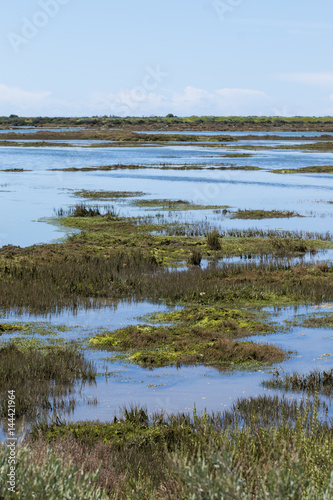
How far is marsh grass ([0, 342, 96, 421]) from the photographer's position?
887 cm

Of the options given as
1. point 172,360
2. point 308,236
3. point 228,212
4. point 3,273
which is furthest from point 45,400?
point 228,212

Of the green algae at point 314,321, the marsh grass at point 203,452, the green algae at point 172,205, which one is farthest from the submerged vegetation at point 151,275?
the green algae at point 172,205

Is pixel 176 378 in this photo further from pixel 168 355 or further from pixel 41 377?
pixel 41 377

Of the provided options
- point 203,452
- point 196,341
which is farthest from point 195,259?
point 203,452

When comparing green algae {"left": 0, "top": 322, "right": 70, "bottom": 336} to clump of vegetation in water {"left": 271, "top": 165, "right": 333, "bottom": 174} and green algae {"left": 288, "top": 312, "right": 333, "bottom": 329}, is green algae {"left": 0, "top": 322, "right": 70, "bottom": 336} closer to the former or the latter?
green algae {"left": 288, "top": 312, "right": 333, "bottom": 329}

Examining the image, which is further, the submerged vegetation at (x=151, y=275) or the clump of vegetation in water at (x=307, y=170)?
the clump of vegetation in water at (x=307, y=170)

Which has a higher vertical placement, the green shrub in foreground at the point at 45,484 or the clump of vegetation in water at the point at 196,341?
the green shrub in foreground at the point at 45,484

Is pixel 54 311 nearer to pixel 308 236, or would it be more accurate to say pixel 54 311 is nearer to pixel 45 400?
pixel 45 400

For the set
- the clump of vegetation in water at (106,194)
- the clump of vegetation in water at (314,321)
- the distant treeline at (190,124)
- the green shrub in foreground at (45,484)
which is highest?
the distant treeline at (190,124)

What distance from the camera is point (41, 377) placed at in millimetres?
10016

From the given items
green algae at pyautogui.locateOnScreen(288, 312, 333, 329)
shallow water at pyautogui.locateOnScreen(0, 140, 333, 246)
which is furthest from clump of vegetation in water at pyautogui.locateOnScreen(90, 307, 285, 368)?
shallow water at pyautogui.locateOnScreen(0, 140, 333, 246)

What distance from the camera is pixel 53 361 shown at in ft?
34.4

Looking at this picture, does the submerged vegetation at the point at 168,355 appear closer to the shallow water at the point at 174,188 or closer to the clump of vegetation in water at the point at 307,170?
the shallow water at the point at 174,188

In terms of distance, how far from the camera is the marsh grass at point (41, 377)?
8.87 meters
